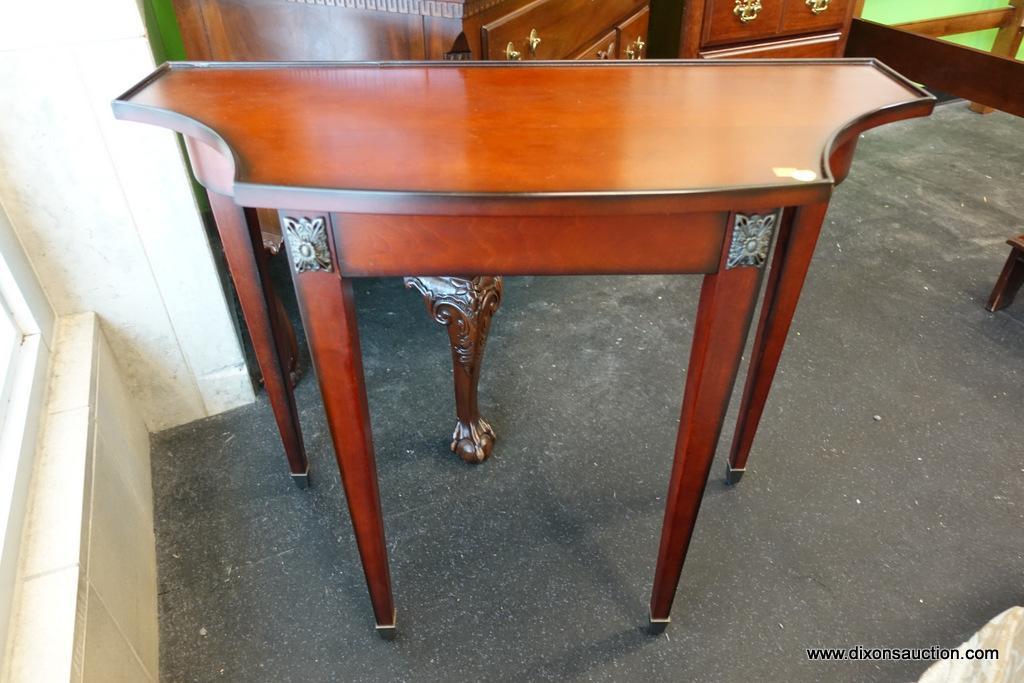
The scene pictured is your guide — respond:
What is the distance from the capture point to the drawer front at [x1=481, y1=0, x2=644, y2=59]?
1098 mm

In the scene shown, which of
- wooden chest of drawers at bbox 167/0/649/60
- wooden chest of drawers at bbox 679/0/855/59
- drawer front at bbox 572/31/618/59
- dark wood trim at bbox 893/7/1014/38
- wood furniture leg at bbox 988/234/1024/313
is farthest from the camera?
dark wood trim at bbox 893/7/1014/38

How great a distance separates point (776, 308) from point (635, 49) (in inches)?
38.3

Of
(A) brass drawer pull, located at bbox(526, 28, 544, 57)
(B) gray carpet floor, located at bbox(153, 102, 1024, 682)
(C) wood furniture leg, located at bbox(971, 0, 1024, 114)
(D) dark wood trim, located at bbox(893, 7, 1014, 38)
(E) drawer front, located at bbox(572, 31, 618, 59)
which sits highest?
(A) brass drawer pull, located at bbox(526, 28, 544, 57)

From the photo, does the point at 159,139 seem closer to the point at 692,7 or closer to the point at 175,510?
the point at 175,510

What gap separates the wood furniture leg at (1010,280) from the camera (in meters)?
1.57

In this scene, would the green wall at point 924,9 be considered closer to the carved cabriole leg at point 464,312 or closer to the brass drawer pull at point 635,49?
the brass drawer pull at point 635,49

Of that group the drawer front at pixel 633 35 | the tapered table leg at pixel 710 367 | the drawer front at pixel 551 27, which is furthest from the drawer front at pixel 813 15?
the tapered table leg at pixel 710 367

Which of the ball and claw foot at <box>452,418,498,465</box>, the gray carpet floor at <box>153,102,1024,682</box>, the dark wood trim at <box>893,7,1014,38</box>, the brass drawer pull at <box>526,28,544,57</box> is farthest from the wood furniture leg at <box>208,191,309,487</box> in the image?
the dark wood trim at <box>893,7,1014,38</box>

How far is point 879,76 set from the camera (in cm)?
83

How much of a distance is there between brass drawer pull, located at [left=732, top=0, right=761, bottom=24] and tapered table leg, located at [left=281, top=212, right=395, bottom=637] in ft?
5.09

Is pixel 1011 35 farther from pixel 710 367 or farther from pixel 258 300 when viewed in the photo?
pixel 258 300

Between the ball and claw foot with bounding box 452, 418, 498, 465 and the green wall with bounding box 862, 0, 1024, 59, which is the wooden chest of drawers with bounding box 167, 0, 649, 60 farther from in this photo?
the green wall with bounding box 862, 0, 1024, 59

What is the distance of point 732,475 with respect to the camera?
1218 mm

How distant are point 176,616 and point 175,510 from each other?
21cm
